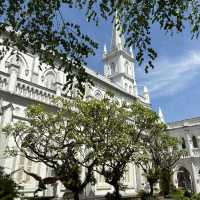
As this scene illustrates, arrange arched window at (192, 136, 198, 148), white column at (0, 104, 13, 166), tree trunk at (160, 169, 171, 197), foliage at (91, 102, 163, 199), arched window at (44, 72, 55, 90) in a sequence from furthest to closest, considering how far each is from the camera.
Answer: arched window at (192, 136, 198, 148), arched window at (44, 72, 55, 90), tree trunk at (160, 169, 171, 197), white column at (0, 104, 13, 166), foliage at (91, 102, 163, 199)

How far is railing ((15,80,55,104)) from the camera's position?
20592mm

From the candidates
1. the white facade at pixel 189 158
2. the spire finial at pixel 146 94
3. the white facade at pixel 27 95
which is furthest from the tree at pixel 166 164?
the spire finial at pixel 146 94

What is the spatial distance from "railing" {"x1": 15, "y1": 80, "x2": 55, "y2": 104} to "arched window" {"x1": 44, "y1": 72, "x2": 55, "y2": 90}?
10.0 ft

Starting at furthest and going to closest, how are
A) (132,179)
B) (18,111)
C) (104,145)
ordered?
(132,179) < (18,111) < (104,145)

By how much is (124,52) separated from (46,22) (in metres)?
42.3

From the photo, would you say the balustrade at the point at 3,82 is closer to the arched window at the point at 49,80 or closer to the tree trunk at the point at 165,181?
the arched window at the point at 49,80

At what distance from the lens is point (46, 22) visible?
18.1ft

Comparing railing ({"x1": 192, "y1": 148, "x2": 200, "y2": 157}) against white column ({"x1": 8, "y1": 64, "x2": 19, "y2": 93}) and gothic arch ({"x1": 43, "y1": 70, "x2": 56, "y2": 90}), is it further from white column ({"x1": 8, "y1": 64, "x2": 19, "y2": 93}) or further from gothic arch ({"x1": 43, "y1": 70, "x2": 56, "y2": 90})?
white column ({"x1": 8, "y1": 64, "x2": 19, "y2": 93})

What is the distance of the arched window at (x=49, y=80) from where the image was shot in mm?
26422

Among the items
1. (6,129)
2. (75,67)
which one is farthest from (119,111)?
(75,67)

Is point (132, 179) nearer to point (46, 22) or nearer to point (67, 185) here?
point (67, 185)

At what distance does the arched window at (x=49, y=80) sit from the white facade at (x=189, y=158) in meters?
21.7

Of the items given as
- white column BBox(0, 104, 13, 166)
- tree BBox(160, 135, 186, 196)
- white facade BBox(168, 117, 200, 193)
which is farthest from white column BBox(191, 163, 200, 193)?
white column BBox(0, 104, 13, 166)

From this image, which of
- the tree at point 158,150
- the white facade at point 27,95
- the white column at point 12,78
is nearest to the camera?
the white facade at point 27,95
